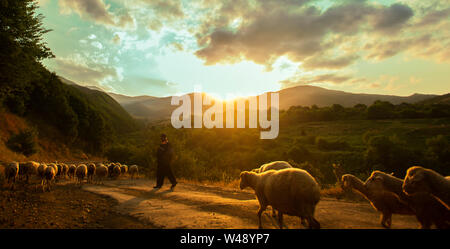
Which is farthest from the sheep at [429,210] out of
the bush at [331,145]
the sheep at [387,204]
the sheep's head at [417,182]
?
the bush at [331,145]

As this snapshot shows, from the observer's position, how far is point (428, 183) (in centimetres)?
451

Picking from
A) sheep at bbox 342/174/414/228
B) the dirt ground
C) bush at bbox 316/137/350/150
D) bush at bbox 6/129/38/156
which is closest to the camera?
sheep at bbox 342/174/414/228

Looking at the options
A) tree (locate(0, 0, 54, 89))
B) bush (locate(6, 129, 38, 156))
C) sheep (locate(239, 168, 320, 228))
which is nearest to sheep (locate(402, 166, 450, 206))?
sheep (locate(239, 168, 320, 228))

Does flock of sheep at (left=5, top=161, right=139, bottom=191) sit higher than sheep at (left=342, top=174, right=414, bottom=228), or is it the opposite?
sheep at (left=342, top=174, right=414, bottom=228)

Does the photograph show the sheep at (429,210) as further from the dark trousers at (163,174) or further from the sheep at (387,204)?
the dark trousers at (163,174)

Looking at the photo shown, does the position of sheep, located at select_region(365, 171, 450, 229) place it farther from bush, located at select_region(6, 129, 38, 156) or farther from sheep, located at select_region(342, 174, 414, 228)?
bush, located at select_region(6, 129, 38, 156)

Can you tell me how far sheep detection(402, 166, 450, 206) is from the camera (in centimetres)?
436

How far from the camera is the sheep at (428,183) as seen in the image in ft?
14.3

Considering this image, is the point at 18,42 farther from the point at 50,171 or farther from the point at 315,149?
the point at 315,149

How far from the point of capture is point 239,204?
25.6 ft

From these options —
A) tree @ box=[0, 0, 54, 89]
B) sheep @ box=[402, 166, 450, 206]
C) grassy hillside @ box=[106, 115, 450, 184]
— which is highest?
tree @ box=[0, 0, 54, 89]

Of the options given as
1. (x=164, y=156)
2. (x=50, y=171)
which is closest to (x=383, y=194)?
(x=164, y=156)
